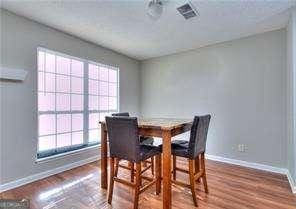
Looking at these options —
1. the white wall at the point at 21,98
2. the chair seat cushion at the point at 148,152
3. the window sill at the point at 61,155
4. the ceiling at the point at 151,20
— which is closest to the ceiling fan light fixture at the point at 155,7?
the ceiling at the point at 151,20

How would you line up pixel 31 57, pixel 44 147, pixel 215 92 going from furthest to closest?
pixel 215 92, pixel 44 147, pixel 31 57

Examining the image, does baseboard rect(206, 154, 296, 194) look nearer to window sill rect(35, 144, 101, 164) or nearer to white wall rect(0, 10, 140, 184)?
window sill rect(35, 144, 101, 164)

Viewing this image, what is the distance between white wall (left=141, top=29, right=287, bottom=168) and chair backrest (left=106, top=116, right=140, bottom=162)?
7.25 ft

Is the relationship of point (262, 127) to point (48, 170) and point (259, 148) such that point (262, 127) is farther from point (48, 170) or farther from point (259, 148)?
point (48, 170)

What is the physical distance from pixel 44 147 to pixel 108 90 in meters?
1.69

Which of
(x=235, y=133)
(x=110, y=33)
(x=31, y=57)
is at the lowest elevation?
(x=235, y=133)

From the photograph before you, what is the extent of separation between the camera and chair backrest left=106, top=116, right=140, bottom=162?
6.10 feet

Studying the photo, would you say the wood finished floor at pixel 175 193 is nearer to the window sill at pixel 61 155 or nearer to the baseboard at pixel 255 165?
the baseboard at pixel 255 165

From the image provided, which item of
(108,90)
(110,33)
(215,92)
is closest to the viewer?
(110,33)

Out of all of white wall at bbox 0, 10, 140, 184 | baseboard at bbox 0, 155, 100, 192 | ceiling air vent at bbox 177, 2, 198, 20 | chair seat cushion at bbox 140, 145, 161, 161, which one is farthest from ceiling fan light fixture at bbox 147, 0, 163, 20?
baseboard at bbox 0, 155, 100, 192

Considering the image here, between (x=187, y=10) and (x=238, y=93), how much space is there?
71.0 inches

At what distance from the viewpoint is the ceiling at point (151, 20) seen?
7.22 ft

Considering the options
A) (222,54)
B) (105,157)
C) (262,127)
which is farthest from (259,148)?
(105,157)

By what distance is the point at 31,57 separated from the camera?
2572 millimetres
